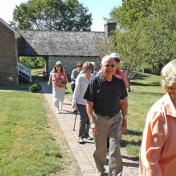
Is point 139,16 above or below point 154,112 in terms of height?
above

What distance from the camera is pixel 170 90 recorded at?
2336mm

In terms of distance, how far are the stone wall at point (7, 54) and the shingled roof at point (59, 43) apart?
4701mm

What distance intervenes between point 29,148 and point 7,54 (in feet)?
60.0

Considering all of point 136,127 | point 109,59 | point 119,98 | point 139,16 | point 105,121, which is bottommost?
point 136,127

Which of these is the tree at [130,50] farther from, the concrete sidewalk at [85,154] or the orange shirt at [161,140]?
the orange shirt at [161,140]

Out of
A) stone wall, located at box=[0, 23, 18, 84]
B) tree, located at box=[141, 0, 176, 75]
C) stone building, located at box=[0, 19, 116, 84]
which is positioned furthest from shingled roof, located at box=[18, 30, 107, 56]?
tree, located at box=[141, 0, 176, 75]

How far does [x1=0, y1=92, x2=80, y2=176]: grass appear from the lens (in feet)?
16.4

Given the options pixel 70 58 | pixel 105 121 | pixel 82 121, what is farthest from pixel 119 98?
pixel 70 58

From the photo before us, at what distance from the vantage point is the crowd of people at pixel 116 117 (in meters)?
2.30

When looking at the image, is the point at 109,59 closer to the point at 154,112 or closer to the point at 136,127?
the point at 154,112

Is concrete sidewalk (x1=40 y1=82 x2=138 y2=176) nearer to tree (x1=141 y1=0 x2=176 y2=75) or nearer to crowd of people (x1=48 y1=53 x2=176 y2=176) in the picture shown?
crowd of people (x1=48 y1=53 x2=176 y2=176)

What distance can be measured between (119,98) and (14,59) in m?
20.0

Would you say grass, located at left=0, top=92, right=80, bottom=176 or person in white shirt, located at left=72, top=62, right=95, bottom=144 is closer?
grass, located at left=0, top=92, right=80, bottom=176

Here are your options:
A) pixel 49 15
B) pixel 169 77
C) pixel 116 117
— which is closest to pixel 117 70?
pixel 116 117
